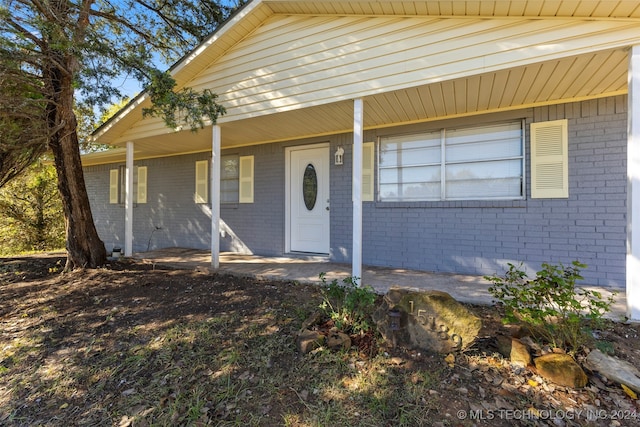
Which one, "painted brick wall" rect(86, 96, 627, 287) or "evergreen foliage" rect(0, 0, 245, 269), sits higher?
"evergreen foliage" rect(0, 0, 245, 269)

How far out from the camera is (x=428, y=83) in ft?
11.4

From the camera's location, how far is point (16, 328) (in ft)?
10.8

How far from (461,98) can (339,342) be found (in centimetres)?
340

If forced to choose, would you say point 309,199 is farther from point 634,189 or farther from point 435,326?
point 634,189

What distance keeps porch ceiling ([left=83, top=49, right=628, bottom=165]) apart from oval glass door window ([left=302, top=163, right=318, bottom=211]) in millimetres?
692

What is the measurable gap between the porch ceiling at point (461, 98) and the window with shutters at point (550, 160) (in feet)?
1.20

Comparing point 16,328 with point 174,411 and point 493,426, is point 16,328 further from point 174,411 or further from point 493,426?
point 493,426

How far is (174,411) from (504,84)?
4441 mm

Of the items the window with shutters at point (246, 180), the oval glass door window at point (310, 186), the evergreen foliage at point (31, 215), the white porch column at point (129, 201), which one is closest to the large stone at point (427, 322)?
the oval glass door window at point (310, 186)

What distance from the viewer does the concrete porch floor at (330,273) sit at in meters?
3.67

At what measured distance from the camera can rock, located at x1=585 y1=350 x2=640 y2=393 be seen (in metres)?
1.97

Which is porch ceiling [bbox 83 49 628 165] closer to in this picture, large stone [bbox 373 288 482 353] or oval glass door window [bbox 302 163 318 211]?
oval glass door window [bbox 302 163 318 211]

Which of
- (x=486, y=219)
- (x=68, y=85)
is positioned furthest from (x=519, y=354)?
(x=68, y=85)

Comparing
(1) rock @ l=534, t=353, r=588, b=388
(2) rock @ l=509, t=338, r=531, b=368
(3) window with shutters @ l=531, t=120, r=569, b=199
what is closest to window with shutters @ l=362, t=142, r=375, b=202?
(3) window with shutters @ l=531, t=120, r=569, b=199
